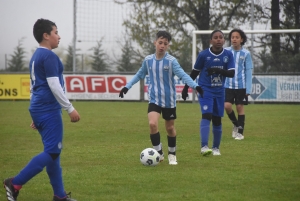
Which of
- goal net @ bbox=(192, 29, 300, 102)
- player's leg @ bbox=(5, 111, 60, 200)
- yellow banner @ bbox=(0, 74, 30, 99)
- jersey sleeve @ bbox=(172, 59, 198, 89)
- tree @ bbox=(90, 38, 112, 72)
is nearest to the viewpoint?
player's leg @ bbox=(5, 111, 60, 200)

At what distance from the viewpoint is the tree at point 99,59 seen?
32.5 metres

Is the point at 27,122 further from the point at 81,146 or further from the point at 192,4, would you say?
the point at 192,4

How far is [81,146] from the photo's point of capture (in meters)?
11.9

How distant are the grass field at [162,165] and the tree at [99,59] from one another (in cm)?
1633

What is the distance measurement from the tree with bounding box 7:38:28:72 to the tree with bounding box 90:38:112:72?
5.44 meters

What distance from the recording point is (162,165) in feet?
30.4

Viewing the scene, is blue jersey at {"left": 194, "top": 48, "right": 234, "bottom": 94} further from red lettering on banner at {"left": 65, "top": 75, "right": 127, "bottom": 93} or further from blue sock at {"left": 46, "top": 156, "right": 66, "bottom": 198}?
red lettering on banner at {"left": 65, "top": 75, "right": 127, "bottom": 93}

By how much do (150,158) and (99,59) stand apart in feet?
79.5

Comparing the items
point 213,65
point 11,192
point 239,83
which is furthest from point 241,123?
point 11,192

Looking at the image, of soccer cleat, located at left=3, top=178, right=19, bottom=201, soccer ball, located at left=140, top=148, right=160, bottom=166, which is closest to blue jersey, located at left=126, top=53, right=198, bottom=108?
soccer ball, located at left=140, top=148, right=160, bottom=166

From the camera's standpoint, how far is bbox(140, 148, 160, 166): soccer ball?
9.08 metres

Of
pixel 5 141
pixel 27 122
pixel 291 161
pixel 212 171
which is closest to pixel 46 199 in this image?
pixel 212 171

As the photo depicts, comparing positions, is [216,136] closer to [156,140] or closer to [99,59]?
[156,140]

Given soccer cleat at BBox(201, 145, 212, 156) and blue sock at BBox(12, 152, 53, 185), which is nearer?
blue sock at BBox(12, 152, 53, 185)
